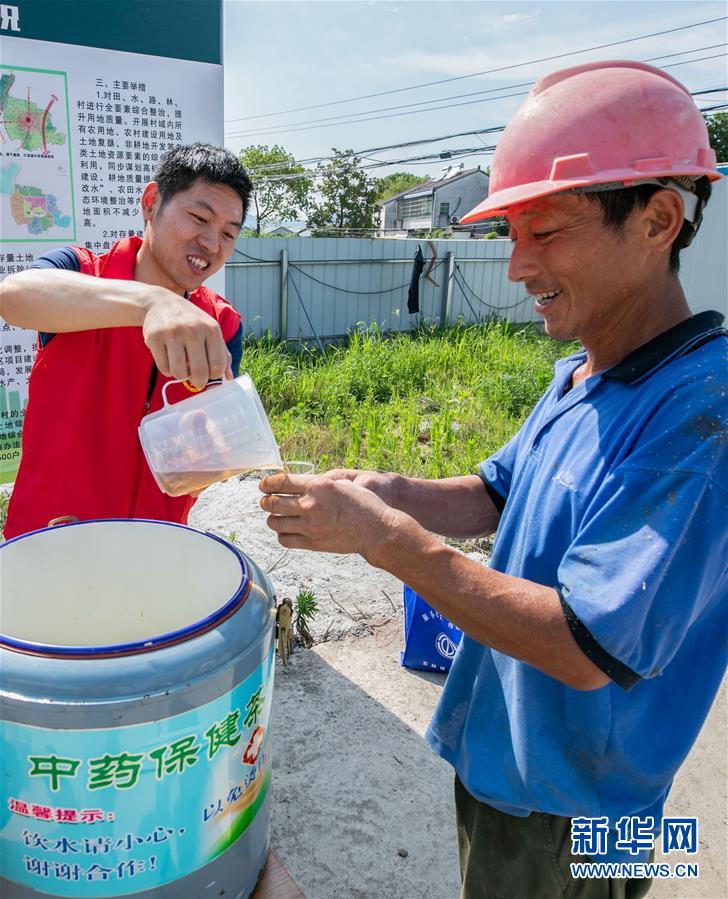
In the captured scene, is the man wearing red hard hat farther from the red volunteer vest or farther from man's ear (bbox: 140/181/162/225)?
man's ear (bbox: 140/181/162/225)

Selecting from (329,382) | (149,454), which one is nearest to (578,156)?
(149,454)

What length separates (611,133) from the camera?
1.04m

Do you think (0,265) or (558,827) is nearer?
(558,827)

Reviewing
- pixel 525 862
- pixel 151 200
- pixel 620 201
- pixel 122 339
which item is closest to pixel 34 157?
pixel 151 200

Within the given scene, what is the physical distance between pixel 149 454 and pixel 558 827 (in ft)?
3.25

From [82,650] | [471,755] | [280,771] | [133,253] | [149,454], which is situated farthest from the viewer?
[280,771]

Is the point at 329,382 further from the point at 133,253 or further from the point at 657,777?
the point at 657,777

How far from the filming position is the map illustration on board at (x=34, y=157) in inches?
98.0

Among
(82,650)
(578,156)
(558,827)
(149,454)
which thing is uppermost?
(578,156)

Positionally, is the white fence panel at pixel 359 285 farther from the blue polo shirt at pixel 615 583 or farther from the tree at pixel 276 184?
the tree at pixel 276 184

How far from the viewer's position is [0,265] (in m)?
2.60

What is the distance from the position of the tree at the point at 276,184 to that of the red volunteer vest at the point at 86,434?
28.8 meters

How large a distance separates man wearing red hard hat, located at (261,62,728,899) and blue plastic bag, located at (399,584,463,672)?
61.0 inches

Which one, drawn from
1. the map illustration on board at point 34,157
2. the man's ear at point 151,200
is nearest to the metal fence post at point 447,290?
the map illustration on board at point 34,157
